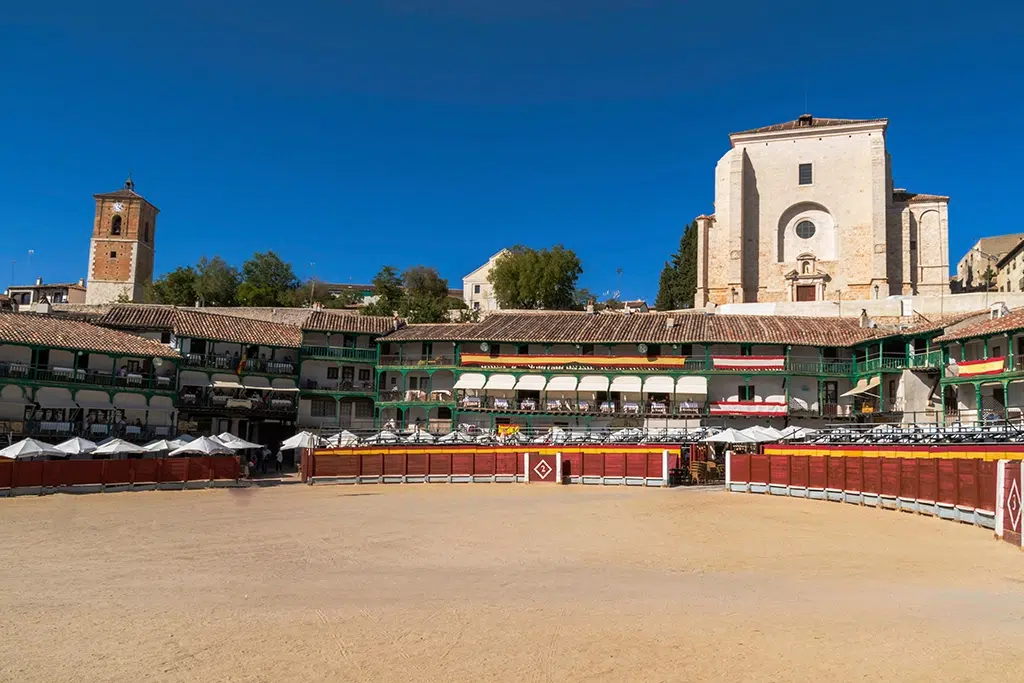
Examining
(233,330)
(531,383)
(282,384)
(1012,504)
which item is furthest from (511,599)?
(233,330)

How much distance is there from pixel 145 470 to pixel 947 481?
26.4 m

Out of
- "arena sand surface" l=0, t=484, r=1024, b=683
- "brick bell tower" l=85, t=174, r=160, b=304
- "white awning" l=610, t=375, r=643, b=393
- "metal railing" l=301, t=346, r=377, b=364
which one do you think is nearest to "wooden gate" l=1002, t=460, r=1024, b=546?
"arena sand surface" l=0, t=484, r=1024, b=683

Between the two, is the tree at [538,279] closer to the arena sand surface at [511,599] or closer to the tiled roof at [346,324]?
the tiled roof at [346,324]

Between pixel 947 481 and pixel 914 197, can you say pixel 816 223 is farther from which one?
pixel 947 481

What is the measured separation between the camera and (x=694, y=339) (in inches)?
1892

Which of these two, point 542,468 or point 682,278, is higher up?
point 682,278

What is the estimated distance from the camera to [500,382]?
48656 mm

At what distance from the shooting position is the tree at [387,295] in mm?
65562

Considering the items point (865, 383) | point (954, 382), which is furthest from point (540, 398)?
point (954, 382)

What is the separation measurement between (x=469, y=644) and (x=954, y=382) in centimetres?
3626

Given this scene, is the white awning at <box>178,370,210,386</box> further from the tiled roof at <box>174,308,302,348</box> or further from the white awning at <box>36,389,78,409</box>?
the white awning at <box>36,389,78,409</box>

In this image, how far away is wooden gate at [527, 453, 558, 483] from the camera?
1391 inches

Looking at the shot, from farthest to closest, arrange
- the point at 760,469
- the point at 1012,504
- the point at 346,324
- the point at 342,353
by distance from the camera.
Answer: the point at 346,324, the point at 342,353, the point at 760,469, the point at 1012,504

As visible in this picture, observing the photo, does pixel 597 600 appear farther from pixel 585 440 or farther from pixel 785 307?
pixel 785 307
